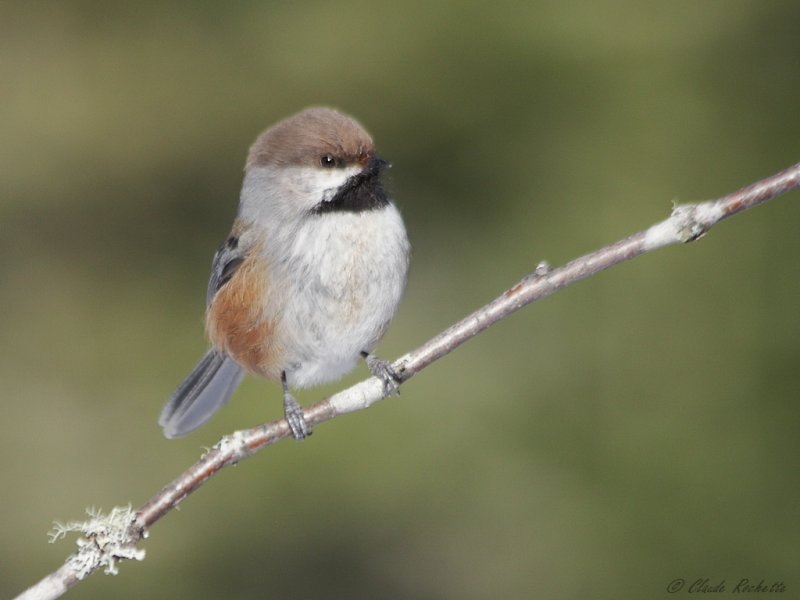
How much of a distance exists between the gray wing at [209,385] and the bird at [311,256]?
1.8 inches

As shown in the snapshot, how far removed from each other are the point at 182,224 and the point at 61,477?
1325mm

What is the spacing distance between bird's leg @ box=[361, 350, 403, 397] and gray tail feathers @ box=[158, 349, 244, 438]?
0.53 metres

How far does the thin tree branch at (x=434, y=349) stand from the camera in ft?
6.03

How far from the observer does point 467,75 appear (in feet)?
15.7

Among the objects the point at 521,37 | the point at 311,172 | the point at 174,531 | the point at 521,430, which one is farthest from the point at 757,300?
the point at 174,531

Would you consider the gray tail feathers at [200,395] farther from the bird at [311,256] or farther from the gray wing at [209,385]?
the bird at [311,256]

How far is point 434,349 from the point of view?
210 centimetres

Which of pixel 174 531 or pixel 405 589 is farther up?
pixel 174 531

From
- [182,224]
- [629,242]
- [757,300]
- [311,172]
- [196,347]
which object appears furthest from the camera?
[182,224]

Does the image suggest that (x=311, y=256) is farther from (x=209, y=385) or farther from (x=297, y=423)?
(x=209, y=385)

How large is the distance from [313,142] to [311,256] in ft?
0.94

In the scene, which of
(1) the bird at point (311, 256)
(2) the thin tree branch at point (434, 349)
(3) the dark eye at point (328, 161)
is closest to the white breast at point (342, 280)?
(1) the bird at point (311, 256)

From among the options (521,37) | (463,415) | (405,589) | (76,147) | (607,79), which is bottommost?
(405,589)

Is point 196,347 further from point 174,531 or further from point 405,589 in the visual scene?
point 405,589
